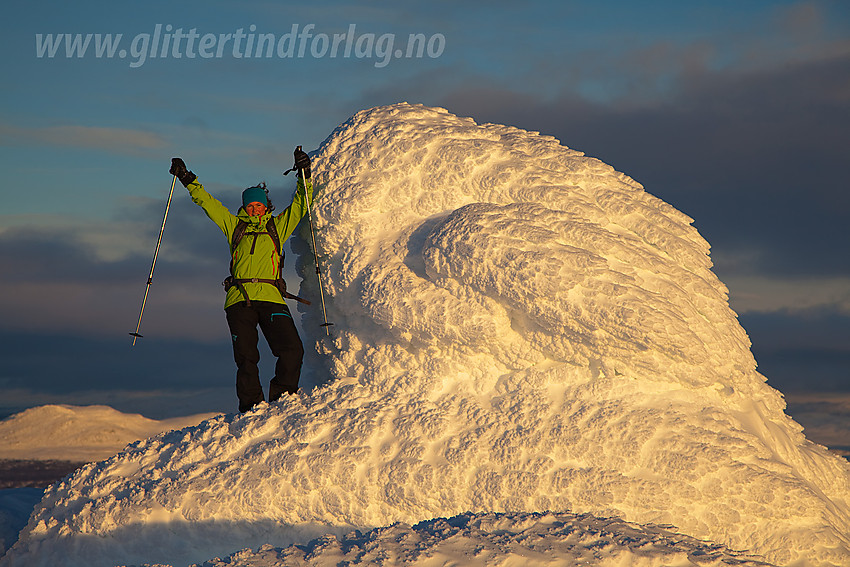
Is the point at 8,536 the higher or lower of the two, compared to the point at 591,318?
lower

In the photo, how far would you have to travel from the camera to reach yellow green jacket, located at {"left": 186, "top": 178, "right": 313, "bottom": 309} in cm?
750

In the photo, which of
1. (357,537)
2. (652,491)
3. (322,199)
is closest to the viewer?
(357,537)

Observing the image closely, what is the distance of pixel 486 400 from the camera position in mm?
6598

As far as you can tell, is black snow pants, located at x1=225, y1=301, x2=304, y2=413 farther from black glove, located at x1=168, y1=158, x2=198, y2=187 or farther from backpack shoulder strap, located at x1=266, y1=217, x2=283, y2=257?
black glove, located at x1=168, y1=158, x2=198, y2=187

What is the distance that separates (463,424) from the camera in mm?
6371

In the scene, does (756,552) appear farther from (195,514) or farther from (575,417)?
(195,514)

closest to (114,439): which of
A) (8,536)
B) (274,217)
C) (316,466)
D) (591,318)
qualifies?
(8,536)

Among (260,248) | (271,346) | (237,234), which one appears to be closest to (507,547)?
(271,346)

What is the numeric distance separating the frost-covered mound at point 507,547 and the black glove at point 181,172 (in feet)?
14.1

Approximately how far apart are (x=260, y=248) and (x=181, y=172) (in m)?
1.12

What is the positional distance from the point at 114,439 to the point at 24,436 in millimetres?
1623

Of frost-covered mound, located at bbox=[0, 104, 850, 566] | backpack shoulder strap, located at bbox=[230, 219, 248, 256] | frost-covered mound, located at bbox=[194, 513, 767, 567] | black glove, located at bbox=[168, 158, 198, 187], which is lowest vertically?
frost-covered mound, located at bbox=[194, 513, 767, 567]

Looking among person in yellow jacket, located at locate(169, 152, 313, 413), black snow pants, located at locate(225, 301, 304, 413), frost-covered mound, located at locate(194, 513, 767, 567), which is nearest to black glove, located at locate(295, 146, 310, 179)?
person in yellow jacket, located at locate(169, 152, 313, 413)

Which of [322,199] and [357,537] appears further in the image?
[322,199]
